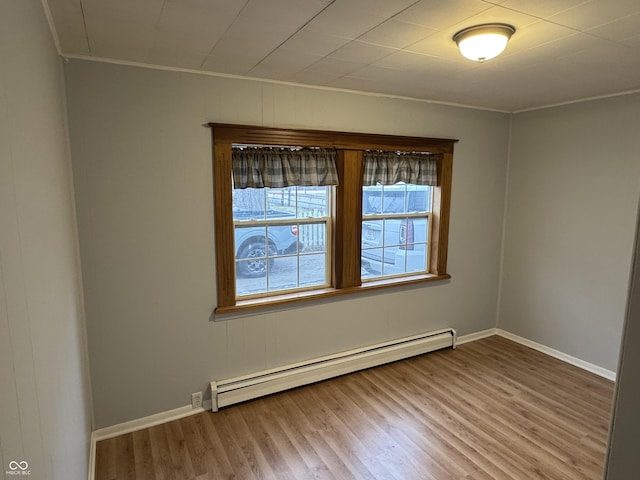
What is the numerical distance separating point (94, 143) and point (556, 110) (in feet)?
13.2

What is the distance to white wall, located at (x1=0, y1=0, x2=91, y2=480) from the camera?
2.60ft

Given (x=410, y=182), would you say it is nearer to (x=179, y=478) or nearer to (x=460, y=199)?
(x=460, y=199)

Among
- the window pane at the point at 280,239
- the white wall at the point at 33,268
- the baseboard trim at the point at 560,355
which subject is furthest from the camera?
the baseboard trim at the point at 560,355

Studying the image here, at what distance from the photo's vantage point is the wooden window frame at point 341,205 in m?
2.79

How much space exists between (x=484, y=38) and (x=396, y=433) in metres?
2.52

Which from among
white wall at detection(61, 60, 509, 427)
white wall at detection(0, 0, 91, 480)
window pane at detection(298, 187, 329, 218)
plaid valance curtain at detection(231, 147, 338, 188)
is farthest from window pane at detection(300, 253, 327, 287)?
white wall at detection(0, 0, 91, 480)

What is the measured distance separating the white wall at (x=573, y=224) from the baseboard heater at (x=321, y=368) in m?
1.02

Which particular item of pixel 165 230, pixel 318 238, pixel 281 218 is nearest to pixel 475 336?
pixel 318 238

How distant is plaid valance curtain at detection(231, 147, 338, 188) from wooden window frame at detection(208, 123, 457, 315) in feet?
0.24

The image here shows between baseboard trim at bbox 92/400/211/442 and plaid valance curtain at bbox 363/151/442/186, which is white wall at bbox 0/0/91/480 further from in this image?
plaid valance curtain at bbox 363/151/442/186

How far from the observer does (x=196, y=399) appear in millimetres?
2908

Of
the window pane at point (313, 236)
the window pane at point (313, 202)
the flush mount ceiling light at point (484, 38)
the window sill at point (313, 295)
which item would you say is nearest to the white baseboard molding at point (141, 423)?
the window sill at point (313, 295)

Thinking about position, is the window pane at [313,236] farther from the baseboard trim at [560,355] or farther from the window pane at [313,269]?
the baseboard trim at [560,355]

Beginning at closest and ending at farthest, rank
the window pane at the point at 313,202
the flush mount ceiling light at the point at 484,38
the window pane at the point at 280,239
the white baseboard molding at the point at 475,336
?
the flush mount ceiling light at the point at 484,38
the window pane at the point at 280,239
the window pane at the point at 313,202
the white baseboard molding at the point at 475,336
